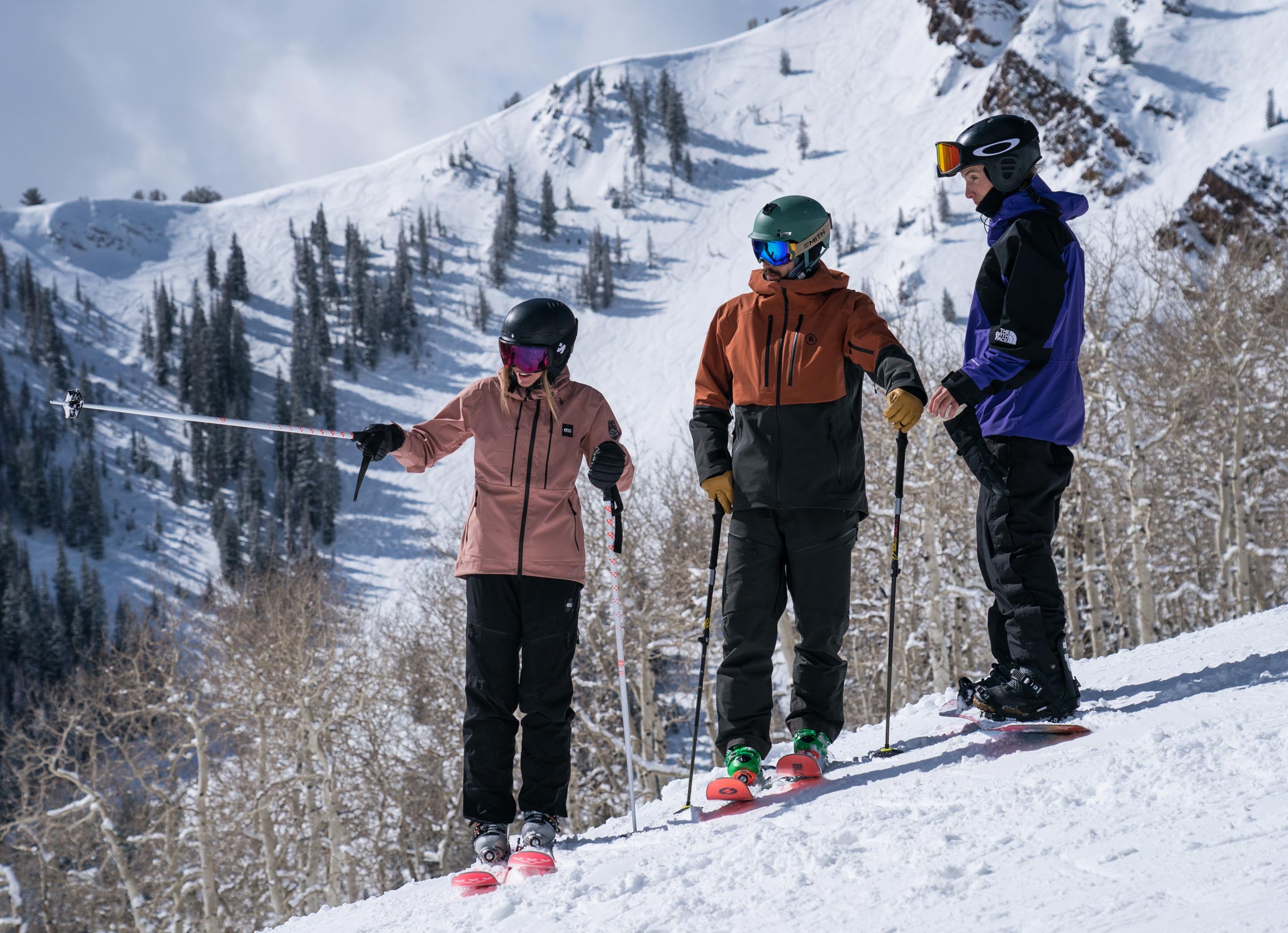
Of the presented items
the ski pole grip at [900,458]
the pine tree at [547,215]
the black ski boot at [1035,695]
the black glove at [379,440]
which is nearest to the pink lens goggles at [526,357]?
the black glove at [379,440]

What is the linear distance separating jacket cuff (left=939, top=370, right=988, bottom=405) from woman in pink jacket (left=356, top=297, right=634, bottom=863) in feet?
4.06

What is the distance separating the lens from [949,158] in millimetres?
3664

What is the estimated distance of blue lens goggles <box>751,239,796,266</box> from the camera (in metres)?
3.68

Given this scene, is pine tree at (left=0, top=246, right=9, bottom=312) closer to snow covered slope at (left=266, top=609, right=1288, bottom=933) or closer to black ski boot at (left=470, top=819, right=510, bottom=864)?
black ski boot at (left=470, top=819, right=510, bottom=864)

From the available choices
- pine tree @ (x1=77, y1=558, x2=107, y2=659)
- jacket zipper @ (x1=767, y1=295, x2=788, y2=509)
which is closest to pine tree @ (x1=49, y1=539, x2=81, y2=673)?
pine tree @ (x1=77, y1=558, x2=107, y2=659)

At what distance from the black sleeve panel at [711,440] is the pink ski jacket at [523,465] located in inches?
11.8

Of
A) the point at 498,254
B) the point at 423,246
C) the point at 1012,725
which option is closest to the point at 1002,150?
the point at 1012,725

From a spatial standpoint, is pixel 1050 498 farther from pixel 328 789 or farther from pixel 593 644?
pixel 328 789

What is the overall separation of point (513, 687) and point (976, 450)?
198cm

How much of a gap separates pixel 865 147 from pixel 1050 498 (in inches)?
4304

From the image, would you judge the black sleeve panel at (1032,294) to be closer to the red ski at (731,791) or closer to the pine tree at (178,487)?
the red ski at (731,791)

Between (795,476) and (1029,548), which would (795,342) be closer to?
(795,476)

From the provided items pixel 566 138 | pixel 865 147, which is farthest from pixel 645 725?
pixel 566 138

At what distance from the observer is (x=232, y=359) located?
3610 inches
